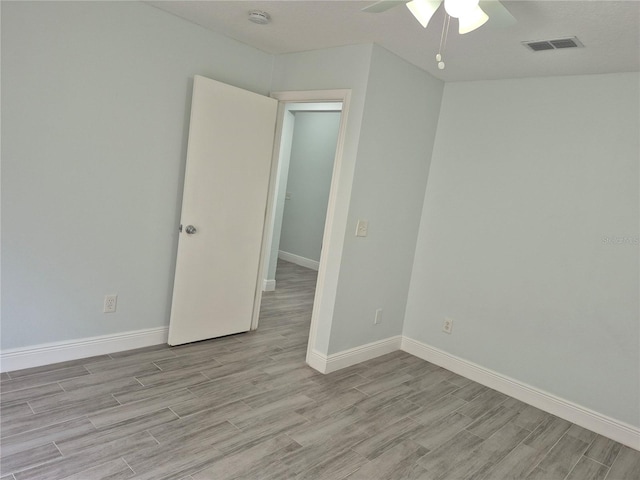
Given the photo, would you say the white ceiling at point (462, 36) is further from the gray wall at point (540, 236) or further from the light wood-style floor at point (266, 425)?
the light wood-style floor at point (266, 425)

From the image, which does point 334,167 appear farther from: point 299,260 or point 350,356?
point 299,260

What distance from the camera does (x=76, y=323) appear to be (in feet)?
9.49

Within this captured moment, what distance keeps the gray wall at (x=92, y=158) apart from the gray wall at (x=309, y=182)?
368cm

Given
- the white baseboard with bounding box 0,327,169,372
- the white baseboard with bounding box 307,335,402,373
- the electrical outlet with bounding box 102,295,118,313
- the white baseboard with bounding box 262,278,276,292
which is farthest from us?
the white baseboard with bounding box 262,278,276,292

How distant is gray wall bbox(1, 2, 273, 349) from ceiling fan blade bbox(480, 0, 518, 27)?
2085mm

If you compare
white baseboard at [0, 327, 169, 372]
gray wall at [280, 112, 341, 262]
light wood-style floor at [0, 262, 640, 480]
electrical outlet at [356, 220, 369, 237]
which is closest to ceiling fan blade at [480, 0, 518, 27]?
electrical outlet at [356, 220, 369, 237]

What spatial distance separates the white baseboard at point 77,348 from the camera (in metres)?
2.66

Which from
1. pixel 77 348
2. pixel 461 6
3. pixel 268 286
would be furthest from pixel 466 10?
pixel 268 286

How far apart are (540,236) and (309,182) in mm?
4487

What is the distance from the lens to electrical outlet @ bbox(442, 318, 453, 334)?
368 cm

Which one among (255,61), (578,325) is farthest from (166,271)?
(578,325)

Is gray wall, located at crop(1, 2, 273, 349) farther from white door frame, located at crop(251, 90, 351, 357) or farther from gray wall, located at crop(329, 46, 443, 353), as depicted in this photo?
gray wall, located at crop(329, 46, 443, 353)

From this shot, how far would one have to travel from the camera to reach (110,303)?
3039mm

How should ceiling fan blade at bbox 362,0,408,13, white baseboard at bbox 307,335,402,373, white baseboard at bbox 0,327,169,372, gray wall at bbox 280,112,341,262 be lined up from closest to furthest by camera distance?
ceiling fan blade at bbox 362,0,408,13 < white baseboard at bbox 0,327,169,372 < white baseboard at bbox 307,335,402,373 < gray wall at bbox 280,112,341,262
